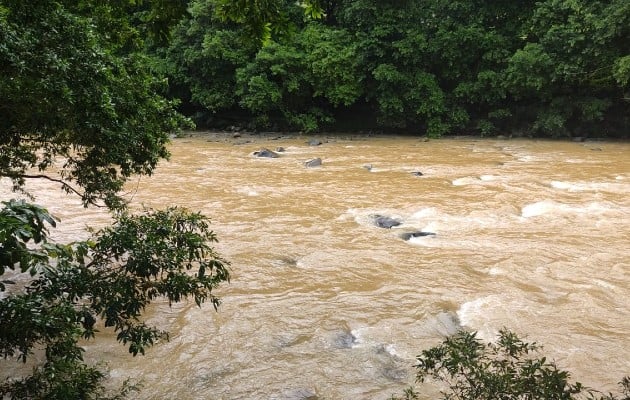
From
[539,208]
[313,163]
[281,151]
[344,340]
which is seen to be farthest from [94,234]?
[281,151]

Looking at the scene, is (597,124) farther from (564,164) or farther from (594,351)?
(594,351)

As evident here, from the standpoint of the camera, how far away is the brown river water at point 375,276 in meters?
4.88

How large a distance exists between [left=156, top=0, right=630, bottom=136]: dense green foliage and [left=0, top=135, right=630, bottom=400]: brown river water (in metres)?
7.66

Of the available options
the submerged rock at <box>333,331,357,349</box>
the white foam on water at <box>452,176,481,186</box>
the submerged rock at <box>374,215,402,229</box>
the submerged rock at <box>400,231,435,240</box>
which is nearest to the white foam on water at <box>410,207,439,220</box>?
the submerged rock at <box>374,215,402,229</box>

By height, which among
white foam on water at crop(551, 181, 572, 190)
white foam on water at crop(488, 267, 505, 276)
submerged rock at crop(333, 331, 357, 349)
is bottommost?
white foam on water at crop(551, 181, 572, 190)

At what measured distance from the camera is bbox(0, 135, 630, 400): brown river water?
4879mm

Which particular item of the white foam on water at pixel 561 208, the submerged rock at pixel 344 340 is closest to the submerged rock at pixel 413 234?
the white foam on water at pixel 561 208

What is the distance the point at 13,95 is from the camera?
3.65 metres

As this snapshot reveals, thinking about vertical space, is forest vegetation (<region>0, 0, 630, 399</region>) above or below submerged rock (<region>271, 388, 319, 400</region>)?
above

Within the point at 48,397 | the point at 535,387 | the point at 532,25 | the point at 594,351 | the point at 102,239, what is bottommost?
the point at 594,351

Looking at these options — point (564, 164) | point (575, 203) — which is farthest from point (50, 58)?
point (564, 164)

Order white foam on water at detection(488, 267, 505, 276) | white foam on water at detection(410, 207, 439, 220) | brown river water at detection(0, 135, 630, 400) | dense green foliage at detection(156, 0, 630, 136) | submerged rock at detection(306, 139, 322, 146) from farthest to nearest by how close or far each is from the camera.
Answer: dense green foliage at detection(156, 0, 630, 136), submerged rock at detection(306, 139, 322, 146), white foam on water at detection(410, 207, 439, 220), white foam on water at detection(488, 267, 505, 276), brown river water at detection(0, 135, 630, 400)

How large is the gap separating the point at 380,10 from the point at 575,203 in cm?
1574

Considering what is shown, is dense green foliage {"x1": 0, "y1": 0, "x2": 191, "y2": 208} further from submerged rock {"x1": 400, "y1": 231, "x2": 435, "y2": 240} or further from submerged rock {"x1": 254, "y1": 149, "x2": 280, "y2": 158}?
submerged rock {"x1": 254, "y1": 149, "x2": 280, "y2": 158}
